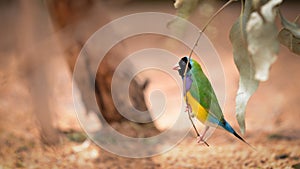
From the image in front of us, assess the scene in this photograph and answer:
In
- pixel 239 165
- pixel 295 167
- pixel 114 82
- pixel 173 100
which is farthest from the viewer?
pixel 173 100

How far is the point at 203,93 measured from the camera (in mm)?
904

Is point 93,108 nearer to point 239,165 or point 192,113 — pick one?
point 239,165

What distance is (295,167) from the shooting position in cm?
122

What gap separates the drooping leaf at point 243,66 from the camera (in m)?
0.89

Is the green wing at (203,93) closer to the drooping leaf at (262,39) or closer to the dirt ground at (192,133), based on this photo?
the drooping leaf at (262,39)

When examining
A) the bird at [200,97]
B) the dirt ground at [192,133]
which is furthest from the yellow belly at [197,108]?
the dirt ground at [192,133]

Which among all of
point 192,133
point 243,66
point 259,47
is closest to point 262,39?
point 259,47

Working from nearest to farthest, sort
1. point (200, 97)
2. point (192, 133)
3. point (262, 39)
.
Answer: point (262, 39), point (200, 97), point (192, 133)

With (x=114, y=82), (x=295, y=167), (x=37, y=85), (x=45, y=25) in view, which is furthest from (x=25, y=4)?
(x=295, y=167)

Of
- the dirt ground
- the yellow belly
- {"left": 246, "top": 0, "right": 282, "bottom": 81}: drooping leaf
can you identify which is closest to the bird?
the yellow belly

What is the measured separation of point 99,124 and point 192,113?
4.25ft

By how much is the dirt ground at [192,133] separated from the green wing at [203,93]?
42 centimetres

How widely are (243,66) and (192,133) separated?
1.03 metres

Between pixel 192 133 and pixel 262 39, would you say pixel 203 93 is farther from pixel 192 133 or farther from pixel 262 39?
pixel 192 133
